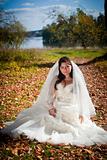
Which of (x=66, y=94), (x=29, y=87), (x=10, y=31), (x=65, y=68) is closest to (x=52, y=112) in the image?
(x=66, y=94)

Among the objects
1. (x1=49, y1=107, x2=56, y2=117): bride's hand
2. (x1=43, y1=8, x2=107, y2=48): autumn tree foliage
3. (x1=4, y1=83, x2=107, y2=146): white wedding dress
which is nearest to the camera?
(x1=4, y1=83, x2=107, y2=146): white wedding dress

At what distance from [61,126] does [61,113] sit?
14 cm

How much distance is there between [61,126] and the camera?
120 inches

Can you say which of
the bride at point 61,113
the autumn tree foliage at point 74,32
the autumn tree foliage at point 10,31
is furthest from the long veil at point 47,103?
the autumn tree foliage at point 10,31

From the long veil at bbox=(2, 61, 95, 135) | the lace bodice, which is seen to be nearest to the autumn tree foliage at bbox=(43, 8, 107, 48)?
the long veil at bbox=(2, 61, 95, 135)

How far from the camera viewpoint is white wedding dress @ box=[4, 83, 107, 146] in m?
2.95

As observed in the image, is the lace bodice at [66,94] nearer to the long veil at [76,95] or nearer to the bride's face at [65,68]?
the long veil at [76,95]

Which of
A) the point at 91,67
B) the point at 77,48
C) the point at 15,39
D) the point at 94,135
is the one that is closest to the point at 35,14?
the point at 15,39

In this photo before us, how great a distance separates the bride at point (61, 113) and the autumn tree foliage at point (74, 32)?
1.37 ft

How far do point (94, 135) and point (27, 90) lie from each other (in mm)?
1102

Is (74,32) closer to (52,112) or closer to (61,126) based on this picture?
(52,112)

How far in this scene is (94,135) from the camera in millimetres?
3043

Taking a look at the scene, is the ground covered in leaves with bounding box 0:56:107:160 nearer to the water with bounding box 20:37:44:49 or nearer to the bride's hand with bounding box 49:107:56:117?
the water with bounding box 20:37:44:49

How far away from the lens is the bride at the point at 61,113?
301cm
